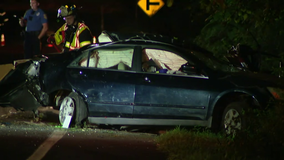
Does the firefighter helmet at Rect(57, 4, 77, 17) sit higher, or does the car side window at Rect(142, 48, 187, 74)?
the firefighter helmet at Rect(57, 4, 77, 17)

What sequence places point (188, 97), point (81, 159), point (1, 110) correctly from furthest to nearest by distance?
point (1, 110), point (188, 97), point (81, 159)

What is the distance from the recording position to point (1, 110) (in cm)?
1114

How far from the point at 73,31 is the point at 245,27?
4621mm

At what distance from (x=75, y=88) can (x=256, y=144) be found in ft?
11.4

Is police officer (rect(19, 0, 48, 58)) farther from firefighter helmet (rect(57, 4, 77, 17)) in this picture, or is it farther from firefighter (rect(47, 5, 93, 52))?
firefighter helmet (rect(57, 4, 77, 17))

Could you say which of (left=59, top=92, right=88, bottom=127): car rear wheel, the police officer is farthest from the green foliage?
the police officer

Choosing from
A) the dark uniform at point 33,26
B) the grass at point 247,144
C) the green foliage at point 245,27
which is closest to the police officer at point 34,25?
the dark uniform at point 33,26

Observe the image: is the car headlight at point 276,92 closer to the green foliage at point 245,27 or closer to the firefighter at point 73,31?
the green foliage at point 245,27

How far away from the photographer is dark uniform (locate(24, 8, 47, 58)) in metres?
14.5

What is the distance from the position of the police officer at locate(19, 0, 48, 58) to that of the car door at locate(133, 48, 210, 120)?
5.97 metres

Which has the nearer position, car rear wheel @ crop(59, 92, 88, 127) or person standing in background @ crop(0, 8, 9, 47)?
car rear wheel @ crop(59, 92, 88, 127)

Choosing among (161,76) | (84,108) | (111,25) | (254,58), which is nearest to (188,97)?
(161,76)

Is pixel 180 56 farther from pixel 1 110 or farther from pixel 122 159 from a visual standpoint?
pixel 1 110

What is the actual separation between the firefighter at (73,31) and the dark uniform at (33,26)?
2959mm
